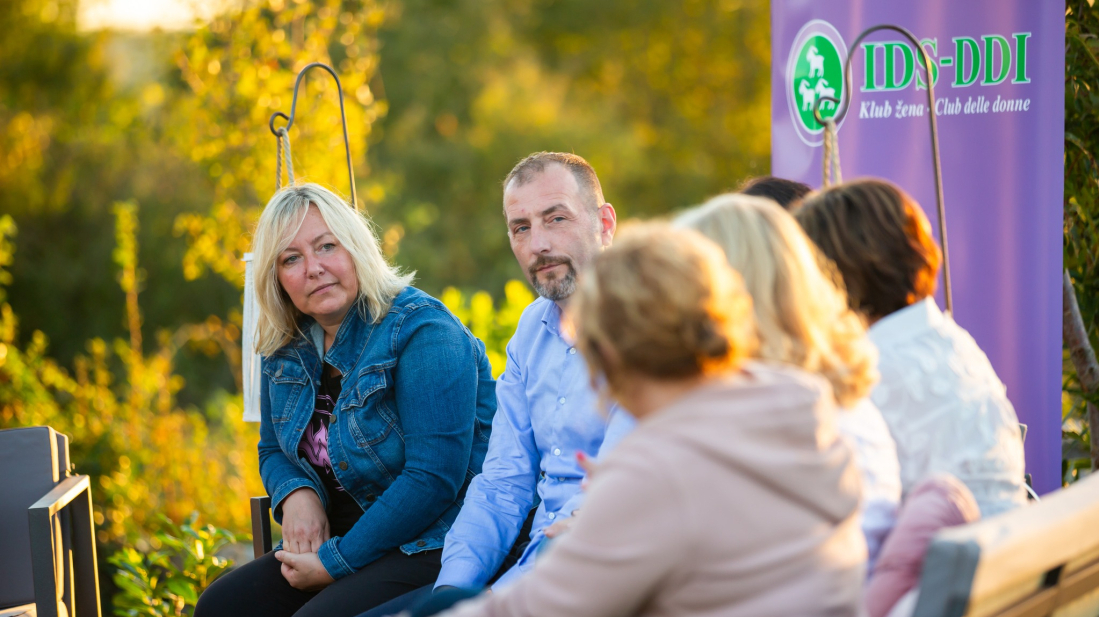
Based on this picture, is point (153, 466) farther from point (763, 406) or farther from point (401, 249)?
point (401, 249)

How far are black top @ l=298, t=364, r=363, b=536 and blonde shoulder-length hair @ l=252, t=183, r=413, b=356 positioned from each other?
222 mm

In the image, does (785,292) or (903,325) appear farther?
(903,325)

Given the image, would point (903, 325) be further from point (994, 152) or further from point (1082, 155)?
point (1082, 155)

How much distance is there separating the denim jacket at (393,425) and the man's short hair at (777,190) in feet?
2.83

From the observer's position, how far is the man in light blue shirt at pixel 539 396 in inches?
87.7

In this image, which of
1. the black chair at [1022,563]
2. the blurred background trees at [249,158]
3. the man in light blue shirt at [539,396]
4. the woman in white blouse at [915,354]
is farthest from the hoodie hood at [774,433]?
the blurred background trees at [249,158]

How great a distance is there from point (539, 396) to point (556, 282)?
292mm

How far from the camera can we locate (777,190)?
7.20 feet

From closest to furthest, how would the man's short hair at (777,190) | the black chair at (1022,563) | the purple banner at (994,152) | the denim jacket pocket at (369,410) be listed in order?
the black chair at (1022,563), the man's short hair at (777,190), the denim jacket pocket at (369,410), the purple banner at (994,152)

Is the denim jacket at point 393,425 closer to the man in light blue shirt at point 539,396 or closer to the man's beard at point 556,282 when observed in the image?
the man in light blue shirt at point 539,396

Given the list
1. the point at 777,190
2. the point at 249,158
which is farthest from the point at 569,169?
the point at 249,158

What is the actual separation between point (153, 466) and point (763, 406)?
506cm

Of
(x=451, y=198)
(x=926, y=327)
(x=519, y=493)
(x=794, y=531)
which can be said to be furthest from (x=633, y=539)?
(x=451, y=198)

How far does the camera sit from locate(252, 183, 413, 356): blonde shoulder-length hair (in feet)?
8.36
